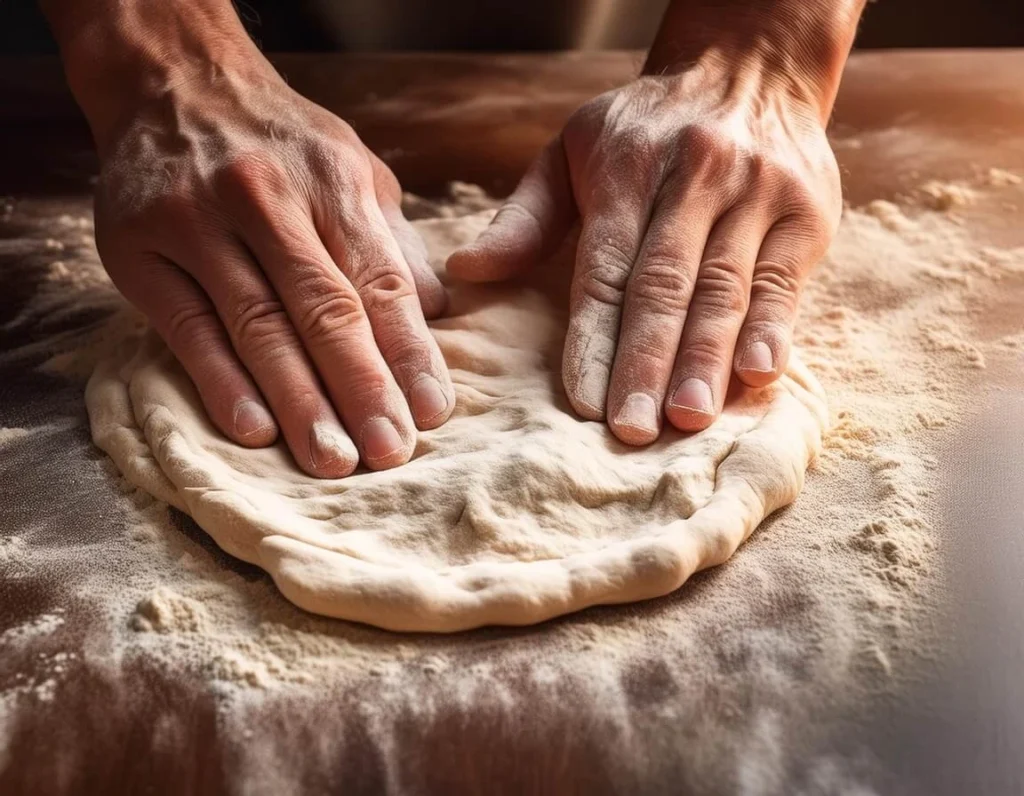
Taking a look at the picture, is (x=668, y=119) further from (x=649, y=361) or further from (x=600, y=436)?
(x=600, y=436)

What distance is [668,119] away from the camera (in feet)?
5.86

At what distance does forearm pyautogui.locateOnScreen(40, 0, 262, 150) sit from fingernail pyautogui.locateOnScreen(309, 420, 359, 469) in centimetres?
81

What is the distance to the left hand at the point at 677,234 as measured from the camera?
60.2 inches

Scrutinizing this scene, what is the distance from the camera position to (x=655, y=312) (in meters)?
1.56

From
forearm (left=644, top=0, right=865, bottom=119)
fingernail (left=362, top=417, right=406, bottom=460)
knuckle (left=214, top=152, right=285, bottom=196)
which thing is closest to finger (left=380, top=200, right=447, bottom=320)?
knuckle (left=214, top=152, right=285, bottom=196)

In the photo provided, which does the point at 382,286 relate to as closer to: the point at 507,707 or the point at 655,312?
the point at 655,312

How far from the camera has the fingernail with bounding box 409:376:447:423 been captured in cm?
151

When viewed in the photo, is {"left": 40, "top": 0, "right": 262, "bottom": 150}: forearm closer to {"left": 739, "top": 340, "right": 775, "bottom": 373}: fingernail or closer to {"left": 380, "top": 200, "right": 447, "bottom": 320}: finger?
{"left": 380, "top": 200, "right": 447, "bottom": 320}: finger

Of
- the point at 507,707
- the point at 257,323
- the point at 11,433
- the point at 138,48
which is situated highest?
the point at 138,48

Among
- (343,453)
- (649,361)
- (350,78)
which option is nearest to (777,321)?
(649,361)

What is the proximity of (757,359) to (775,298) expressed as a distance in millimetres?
140

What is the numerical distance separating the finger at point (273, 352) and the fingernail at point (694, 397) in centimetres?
50

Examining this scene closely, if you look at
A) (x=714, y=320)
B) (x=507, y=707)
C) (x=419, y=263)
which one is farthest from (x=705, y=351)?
(x=507, y=707)

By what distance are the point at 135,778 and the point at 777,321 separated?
115 centimetres
